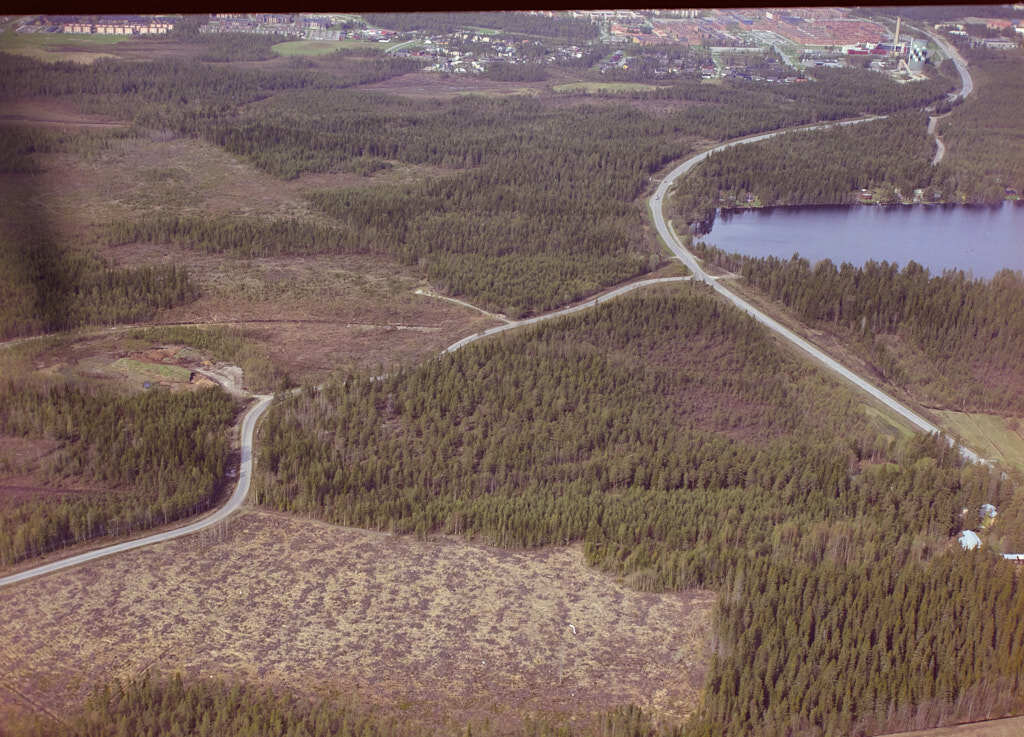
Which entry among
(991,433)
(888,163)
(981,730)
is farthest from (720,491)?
(888,163)

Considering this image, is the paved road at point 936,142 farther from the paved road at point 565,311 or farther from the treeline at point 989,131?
the paved road at point 565,311

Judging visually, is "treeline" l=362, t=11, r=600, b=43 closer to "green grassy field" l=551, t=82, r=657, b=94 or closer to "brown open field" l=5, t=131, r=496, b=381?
"green grassy field" l=551, t=82, r=657, b=94

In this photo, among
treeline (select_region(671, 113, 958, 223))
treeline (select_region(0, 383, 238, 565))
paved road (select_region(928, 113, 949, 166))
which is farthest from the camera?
paved road (select_region(928, 113, 949, 166))

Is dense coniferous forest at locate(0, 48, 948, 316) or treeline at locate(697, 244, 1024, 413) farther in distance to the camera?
dense coniferous forest at locate(0, 48, 948, 316)

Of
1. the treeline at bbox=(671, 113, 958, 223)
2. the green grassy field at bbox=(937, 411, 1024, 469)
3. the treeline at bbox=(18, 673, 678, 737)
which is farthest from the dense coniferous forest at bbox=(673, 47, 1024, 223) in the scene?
the treeline at bbox=(18, 673, 678, 737)

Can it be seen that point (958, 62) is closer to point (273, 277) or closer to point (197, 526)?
point (273, 277)

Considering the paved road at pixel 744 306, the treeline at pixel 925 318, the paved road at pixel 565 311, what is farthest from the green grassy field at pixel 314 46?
the treeline at pixel 925 318
